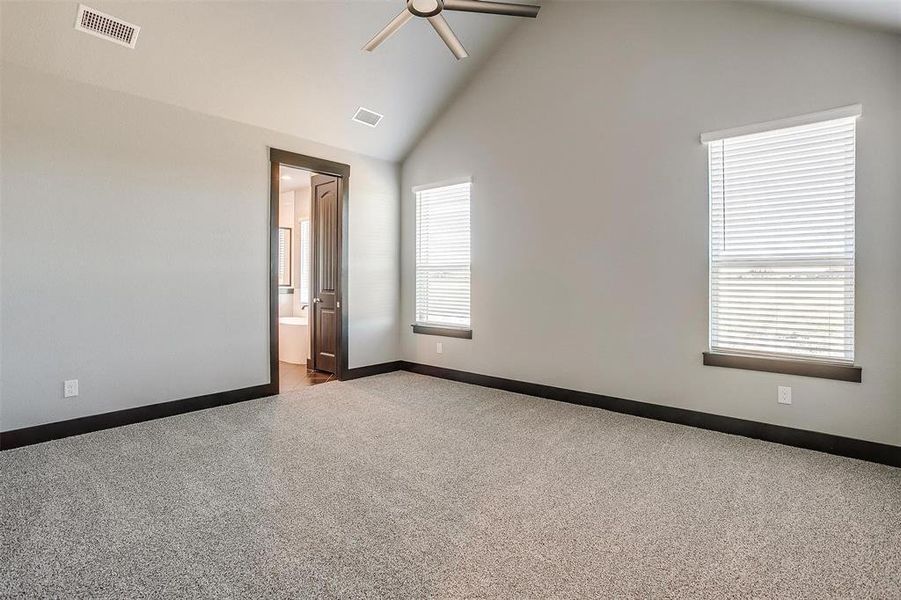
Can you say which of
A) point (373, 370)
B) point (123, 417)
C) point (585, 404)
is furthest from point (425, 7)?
point (373, 370)

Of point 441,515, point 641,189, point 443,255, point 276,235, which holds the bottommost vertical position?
point 441,515

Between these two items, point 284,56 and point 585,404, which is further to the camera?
point 585,404

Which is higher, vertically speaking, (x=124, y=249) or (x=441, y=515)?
(x=124, y=249)

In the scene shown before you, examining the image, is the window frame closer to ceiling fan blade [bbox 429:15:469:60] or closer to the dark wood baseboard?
the dark wood baseboard

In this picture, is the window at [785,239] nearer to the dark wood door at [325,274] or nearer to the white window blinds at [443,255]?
Result: the white window blinds at [443,255]

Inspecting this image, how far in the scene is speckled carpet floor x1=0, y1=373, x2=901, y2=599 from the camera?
1.75m

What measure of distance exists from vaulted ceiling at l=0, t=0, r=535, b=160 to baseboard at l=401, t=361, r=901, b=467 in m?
3.09

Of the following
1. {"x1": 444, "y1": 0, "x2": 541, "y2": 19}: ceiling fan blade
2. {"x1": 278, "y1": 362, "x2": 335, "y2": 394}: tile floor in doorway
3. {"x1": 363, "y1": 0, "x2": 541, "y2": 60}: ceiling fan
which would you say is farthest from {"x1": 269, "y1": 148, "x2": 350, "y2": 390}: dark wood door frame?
{"x1": 444, "y1": 0, "x2": 541, "y2": 19}: ceiling fan blade

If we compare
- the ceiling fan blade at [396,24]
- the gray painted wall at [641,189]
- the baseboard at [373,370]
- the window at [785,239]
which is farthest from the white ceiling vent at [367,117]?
the window at [785,239]

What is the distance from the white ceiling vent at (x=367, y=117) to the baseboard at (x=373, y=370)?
2.73 metres

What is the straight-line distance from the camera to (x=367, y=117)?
4.88 meters

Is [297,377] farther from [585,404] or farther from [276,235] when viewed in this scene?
[585,404]

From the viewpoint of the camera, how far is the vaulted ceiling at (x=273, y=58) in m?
3.15

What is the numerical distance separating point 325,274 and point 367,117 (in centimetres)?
193
